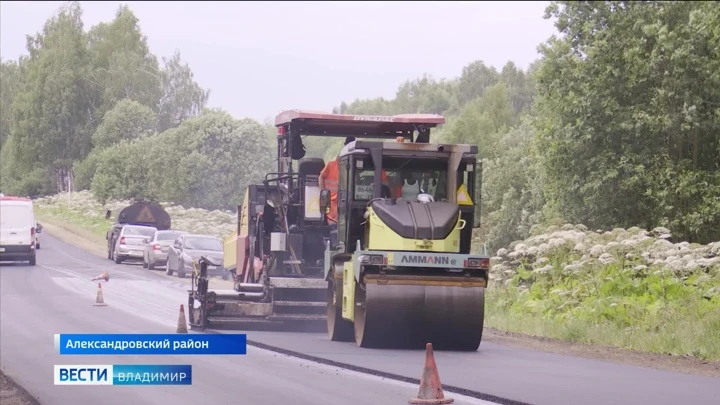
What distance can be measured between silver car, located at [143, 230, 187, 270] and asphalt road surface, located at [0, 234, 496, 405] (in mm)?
12909

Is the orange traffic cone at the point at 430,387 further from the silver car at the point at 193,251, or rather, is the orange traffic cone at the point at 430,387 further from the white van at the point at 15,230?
the white van at the point at 15,230

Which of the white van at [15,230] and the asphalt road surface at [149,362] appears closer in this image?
the asphalt road surface at [149,362]

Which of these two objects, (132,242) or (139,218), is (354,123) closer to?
(132,242)

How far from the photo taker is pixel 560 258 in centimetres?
2692

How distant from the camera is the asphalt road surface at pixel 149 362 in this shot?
532 inches

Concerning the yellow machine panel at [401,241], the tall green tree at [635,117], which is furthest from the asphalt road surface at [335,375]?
the tall green tree at [635,117]

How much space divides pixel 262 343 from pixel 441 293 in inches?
129

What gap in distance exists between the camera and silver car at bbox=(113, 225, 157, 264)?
50844 mm

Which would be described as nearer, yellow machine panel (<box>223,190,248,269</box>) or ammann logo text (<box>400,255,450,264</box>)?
ammann logo text (<box>400,255,450,264</box>)

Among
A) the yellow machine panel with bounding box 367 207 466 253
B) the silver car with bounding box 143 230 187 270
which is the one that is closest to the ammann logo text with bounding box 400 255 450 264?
the yellow machine panel with bounding box 367 207 466 253

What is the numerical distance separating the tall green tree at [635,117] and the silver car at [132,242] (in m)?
20.4

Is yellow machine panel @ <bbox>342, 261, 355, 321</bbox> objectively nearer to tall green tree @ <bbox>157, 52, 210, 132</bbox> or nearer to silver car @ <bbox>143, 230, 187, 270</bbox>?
silver car @ <bbox>143, 230, 187, 270</bbox>

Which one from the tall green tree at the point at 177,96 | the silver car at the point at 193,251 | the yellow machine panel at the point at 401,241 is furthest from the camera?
the tall green tree at the point at 177,96

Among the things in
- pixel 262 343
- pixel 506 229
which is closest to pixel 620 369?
pixel 262 343
